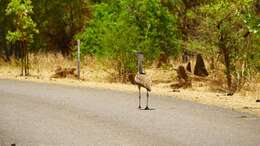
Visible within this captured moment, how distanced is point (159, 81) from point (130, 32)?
99.2 inches

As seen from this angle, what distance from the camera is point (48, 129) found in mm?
12672

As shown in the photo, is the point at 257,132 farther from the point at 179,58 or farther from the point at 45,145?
the point at 179,58

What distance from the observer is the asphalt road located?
37.1ft

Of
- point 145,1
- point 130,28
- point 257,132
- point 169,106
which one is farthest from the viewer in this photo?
point 145,1

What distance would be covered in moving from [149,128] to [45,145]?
2.55 meters

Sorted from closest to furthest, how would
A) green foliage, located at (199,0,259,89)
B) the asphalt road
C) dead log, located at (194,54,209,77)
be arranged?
the asphalt road, green foliage, located at (199,0,259,89), dead log, located at (194,54,209,77)

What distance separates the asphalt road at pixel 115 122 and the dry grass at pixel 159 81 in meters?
1.24

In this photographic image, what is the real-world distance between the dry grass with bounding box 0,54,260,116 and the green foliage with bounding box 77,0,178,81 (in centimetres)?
88

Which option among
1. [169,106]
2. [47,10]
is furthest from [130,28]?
[47,10]

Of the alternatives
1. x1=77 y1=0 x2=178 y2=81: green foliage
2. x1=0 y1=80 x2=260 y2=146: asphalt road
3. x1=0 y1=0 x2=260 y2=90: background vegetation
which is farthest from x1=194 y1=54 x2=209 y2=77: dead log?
x1=0 y1=80 x2=260 y2=146: asphalt road

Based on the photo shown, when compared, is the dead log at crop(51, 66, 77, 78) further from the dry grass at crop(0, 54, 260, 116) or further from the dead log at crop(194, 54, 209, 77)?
the dead log at crop(194, 54, 209, 77)

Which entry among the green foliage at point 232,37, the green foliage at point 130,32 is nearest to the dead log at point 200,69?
the green foliage at point 130,32

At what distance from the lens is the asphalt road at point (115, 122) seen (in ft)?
37.1

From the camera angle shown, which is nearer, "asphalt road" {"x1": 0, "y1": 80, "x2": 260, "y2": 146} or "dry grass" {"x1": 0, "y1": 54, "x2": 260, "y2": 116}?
"asphalt road" {"x1": 0, "y1": 80, "x2": 260, "y2": 146}
